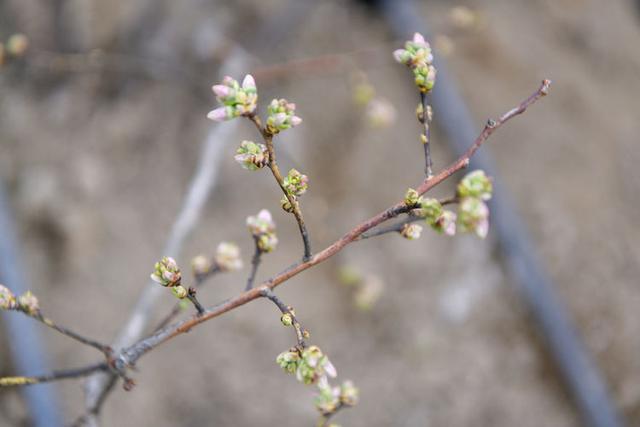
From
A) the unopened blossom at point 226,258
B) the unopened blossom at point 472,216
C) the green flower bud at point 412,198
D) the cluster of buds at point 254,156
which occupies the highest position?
the unopened blossom at point 226,258

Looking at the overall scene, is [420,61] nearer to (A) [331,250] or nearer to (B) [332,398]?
(A) [331,250]

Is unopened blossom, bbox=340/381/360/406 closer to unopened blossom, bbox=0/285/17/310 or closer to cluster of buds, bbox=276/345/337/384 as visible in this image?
cluster of buds, bbox=276/345/337/384

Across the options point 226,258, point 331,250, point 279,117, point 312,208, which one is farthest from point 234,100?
point 312,208

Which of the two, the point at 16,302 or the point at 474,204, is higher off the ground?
the point at 16,302

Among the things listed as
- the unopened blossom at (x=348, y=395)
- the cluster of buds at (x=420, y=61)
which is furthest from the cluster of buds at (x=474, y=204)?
the unopened blossom at (x=348, y=395)

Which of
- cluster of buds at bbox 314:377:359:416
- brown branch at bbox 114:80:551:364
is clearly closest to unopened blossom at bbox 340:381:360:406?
cluster of buds at bbox 314:377:359:416

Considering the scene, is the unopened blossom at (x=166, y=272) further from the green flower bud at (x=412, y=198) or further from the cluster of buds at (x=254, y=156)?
the green flower bud at (x=412, y=198)

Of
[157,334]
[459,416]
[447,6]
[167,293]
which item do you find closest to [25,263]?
[167,293]
